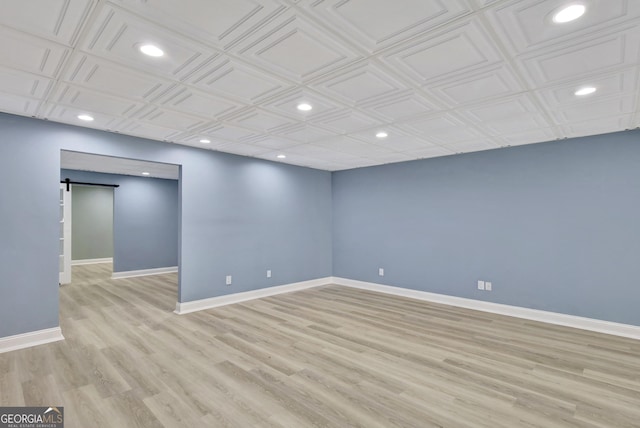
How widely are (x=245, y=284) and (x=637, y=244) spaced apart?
5697mm

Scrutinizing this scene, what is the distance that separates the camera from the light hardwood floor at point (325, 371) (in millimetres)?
2330

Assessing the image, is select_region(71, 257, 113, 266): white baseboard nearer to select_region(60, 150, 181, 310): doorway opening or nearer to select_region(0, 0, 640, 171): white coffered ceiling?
select_region(60, 150, 181, 310): doorway opening

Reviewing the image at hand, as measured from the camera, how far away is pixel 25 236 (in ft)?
11.8

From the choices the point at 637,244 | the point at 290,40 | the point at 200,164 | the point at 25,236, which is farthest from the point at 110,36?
the point at 637,244

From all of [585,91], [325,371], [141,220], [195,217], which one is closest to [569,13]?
[585,91]

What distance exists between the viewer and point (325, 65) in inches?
93.4

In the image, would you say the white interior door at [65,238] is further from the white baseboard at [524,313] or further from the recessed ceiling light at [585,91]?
the recessed ceiling light at [585,91]

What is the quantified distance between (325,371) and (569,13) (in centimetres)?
320

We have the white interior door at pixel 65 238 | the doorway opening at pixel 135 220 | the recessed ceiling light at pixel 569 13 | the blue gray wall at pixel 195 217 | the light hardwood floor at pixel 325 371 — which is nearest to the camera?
the recessed ceiling light at pixel 569 13

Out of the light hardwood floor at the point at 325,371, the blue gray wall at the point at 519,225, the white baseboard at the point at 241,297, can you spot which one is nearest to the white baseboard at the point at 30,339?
the light hardwood floor at the point at 325,371

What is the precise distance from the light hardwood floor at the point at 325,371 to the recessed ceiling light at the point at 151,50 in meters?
2.60

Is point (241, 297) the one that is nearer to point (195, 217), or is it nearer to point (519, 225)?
point (195, 217)

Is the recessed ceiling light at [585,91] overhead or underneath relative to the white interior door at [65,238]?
overhead

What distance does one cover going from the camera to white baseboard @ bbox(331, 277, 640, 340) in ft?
13.2
